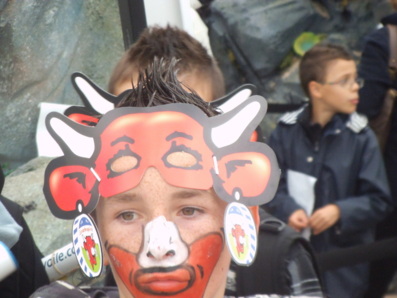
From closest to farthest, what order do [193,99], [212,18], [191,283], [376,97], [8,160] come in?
[191,283] → [193,99] → [8,160] → [376,97] → [212,18]

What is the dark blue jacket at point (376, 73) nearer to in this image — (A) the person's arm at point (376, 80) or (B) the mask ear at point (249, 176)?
(A) the person's arm at point (376, 80)

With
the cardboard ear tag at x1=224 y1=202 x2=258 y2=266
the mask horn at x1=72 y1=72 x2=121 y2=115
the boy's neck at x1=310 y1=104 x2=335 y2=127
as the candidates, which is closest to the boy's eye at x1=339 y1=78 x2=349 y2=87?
the boy's neck at x1=310 y1=104 x2=335 y2=127

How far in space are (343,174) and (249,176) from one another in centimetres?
135

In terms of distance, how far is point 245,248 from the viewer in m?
1.55

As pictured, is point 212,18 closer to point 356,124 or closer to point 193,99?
point 356,124

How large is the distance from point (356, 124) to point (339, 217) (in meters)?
0.34

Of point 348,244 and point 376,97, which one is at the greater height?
point 376,97

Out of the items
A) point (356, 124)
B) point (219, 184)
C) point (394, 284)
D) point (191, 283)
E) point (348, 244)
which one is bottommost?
point (394, 284)

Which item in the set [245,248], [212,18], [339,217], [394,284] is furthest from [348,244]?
[212,18]

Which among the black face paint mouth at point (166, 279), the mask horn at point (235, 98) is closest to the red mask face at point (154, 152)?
the black face paint mouth at point (166, 279)

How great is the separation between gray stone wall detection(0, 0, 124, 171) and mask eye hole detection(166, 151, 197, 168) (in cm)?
112

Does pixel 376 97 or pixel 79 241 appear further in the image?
pixel 376 97

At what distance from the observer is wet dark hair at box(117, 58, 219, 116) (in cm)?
162

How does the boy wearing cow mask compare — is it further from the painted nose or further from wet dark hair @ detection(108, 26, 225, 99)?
wet dark hair @ detection(108, 26, 225, 99)
